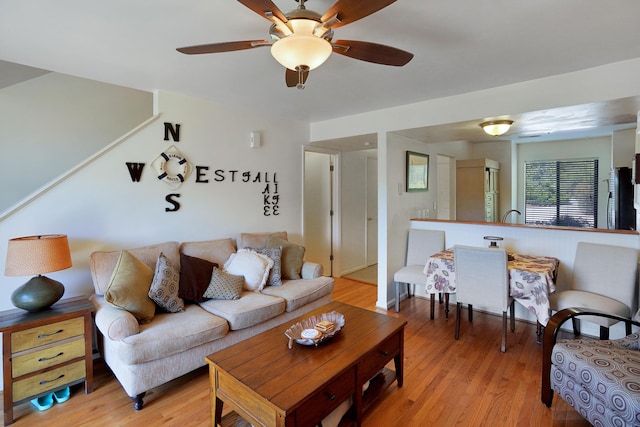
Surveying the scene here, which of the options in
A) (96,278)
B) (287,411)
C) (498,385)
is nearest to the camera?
(287,411)

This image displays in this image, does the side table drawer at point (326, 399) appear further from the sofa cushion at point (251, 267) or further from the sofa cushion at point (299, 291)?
the sofa cushion at point (251, 267)

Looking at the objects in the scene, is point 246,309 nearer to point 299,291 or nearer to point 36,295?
point 299,291

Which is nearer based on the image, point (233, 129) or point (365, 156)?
point (233, 129)

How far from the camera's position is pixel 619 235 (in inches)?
107

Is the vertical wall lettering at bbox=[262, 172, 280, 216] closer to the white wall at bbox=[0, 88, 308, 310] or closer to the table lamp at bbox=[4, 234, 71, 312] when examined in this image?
the white wall at bbox=[0, 88, 308, 310]

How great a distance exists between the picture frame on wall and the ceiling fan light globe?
9.02ft

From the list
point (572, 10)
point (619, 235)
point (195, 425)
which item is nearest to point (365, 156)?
point (619, 235)

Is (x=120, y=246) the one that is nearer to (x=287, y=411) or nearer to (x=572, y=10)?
(x=287, y=411)

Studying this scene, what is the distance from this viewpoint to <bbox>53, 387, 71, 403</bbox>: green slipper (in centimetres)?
204

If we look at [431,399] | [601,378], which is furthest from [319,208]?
[601,378]

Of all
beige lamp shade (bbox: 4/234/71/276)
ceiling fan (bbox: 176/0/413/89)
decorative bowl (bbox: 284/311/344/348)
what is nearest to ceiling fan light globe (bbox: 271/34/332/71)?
ceiling fan (bbox: 176/0/413/89)

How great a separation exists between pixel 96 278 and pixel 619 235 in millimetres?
4435

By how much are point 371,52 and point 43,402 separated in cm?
298

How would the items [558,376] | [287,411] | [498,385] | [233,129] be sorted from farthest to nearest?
[233,129] < [498,385] < [558,376] < [287,411]
